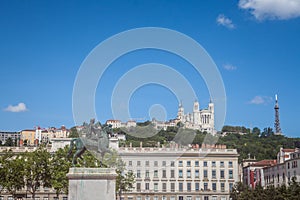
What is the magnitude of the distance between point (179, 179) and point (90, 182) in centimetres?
6847

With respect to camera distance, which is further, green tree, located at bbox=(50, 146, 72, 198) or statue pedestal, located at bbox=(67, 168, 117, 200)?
green tree, located at bbox=(50, 146, 72, 198)

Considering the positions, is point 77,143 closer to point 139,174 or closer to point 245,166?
Answer: point 139,174

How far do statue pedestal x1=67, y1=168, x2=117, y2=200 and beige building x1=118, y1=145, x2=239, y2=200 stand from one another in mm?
65010

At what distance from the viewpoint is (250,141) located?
5246 inches

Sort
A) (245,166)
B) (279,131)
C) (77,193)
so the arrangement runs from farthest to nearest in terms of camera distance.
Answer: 1. (279,131)
2. (245,166)
3. (77,193)

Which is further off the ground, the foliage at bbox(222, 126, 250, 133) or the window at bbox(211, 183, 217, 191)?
the foliage at bbox(222, 126, 250, 133)

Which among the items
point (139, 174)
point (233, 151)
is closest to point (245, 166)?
point (233, 151)

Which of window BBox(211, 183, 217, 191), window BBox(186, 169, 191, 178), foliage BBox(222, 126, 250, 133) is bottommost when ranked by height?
window BBox(211, 183, 217, 191)

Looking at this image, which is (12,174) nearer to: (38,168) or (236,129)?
(38,168)

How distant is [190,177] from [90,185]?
68.9 m

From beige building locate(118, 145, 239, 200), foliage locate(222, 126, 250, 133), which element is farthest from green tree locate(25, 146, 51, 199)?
foliage locate(222, 126, 250, 133)

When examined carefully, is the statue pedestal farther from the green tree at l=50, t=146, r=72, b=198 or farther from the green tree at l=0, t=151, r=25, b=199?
the green tree at l=0, t=151, r=25, b=199

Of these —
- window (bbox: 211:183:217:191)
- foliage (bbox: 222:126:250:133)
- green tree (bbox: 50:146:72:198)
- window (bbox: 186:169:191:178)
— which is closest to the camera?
green tree (bbox: 50:146:72:198)

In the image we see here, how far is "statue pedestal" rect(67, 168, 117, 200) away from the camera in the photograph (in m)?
24.8
